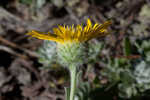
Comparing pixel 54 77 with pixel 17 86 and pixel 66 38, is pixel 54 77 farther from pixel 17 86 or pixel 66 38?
pixel 66 38

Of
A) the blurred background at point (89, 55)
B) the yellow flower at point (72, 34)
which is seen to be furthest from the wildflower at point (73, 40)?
the blurred background at point (89, 55)

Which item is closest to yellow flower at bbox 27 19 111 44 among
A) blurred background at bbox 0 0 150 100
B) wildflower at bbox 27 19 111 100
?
wildflower at bbox 27 19 111 100

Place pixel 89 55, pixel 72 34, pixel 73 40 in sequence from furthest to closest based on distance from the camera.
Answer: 1. pixel 89 55
2. pixel 73 40
3. pixel 72 34

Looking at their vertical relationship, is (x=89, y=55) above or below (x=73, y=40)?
above

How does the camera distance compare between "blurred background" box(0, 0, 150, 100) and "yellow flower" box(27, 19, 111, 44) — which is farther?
"blurred background" box(0, 0, 150, 100)

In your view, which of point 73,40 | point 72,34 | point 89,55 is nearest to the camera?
point 72,34

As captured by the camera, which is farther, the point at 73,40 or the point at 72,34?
the point at 73,40

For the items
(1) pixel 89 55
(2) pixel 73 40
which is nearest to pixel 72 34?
(2) pixel 73 40

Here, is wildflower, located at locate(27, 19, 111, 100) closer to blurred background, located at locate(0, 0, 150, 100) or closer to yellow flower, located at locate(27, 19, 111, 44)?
yellow flower, located at locate(27, 19, 111, 44)

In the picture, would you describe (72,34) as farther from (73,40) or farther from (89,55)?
(89,55)
